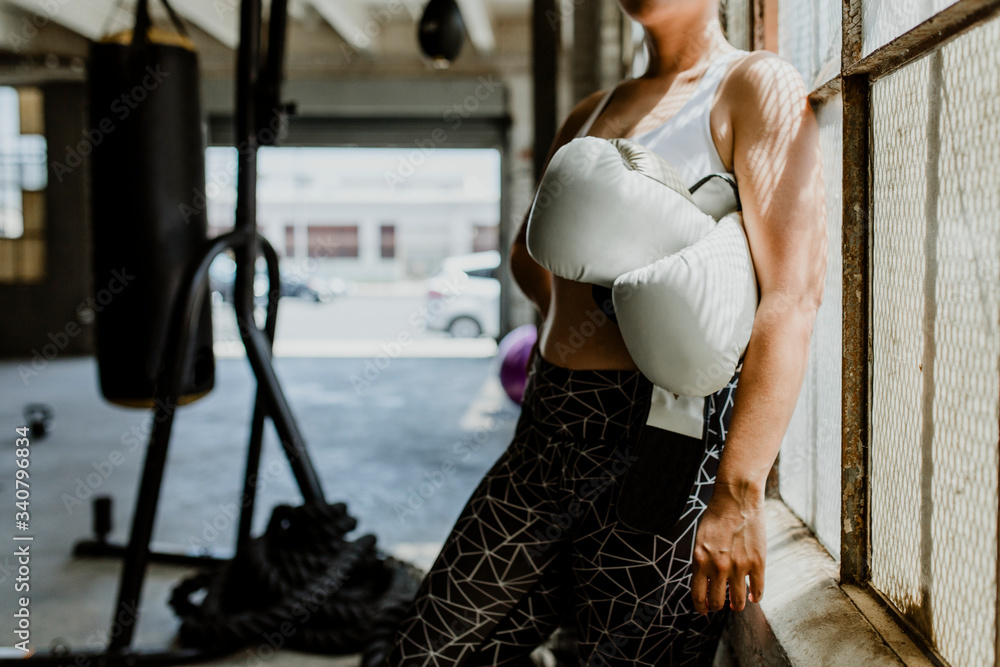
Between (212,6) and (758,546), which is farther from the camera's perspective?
(212,6)

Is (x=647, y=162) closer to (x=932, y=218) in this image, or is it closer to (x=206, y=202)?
(x=932, y=218)

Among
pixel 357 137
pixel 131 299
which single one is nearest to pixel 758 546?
pixel 131 299

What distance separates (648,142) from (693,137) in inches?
2.1

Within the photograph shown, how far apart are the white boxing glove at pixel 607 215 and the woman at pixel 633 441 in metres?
0.10

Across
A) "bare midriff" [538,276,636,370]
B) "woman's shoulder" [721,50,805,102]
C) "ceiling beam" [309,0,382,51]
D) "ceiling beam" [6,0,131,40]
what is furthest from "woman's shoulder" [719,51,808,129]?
"ceiling beam" [6,0,131,40]

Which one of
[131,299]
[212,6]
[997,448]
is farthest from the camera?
[212,6]

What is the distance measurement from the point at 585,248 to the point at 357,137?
7876 millimetres

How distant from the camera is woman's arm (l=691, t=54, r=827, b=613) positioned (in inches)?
31.0

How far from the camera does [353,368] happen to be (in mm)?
7500

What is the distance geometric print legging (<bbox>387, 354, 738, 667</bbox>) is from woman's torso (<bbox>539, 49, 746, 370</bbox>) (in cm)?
3

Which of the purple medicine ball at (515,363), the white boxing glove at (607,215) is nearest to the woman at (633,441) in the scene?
the white boxing glove at (607,215)

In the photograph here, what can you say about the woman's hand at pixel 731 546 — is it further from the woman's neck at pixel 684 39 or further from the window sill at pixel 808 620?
the woman's neck at pixel 684 39

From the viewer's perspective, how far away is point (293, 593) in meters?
2.07

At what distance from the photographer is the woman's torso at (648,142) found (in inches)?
35.1
